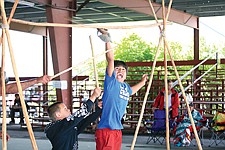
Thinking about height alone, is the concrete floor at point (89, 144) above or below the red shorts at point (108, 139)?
below

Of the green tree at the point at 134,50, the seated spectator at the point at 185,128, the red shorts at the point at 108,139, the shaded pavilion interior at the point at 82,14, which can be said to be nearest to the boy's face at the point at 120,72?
the red shorts at the point at 108,139

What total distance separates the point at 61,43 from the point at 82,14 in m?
4.75

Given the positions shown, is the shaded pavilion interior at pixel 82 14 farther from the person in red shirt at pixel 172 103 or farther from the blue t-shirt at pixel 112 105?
the blue t-shirt at pixel 112 105

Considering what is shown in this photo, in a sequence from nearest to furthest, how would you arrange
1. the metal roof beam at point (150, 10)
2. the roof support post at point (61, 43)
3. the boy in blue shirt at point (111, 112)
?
the boy in blue shirt at point (111, 112), the roof support post at point (61, 43), the metal roof beam at point (150, 10)

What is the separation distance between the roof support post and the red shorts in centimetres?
753

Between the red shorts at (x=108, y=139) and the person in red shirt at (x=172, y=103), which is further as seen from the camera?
the person in red shirt at (x=172, y=103)

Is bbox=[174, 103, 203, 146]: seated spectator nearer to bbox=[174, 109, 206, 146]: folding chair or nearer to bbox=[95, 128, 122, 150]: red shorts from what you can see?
bbox=[174, 109, 206, 146]: folding chair

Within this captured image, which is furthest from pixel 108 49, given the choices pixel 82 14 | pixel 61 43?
pixel 82 14

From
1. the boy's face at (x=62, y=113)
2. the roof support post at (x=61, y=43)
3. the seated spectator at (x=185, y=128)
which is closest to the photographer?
the boy's face at (x=62, y=113)

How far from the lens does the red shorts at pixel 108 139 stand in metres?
4.91

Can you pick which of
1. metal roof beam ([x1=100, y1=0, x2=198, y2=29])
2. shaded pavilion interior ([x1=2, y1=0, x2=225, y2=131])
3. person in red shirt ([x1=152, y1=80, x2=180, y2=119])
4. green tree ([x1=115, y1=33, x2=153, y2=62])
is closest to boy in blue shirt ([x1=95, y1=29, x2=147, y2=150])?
person in red shirt ([x1=152, y1=80, x2=180, y2=119])

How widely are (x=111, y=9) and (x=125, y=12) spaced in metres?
0.61

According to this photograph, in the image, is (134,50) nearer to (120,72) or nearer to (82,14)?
(82,14)

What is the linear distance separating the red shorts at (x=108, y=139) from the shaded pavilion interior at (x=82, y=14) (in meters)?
7.01
